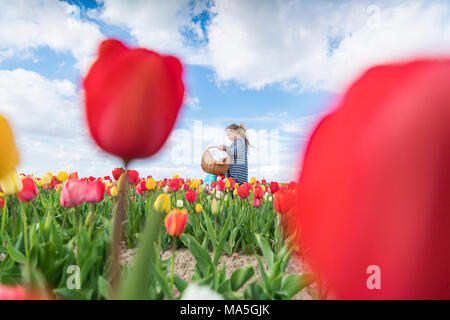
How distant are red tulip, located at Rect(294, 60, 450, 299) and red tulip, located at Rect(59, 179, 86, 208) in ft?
2.49

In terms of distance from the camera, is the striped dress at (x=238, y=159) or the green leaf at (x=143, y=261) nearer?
the green leaf at (x=143, y=261)

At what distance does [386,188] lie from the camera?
26 centimetres

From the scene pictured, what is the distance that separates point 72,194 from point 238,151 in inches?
116

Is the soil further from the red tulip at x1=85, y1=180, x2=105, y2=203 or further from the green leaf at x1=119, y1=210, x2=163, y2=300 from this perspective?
the green leaf at x1=119, y1=210, x2=163, y2=300

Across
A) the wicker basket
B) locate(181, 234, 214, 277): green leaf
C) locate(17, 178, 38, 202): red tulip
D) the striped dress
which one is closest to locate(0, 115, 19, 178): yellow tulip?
locate(181, 234, 214, 277): green leaf

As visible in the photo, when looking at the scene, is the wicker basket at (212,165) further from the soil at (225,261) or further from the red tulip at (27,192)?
the red tulip at (27,192)

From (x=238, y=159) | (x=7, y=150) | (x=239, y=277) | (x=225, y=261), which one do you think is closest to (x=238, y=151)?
(x=238, y=159)

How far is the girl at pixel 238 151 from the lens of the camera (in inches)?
146

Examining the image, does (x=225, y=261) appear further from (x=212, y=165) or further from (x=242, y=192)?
(x=212, y=165)

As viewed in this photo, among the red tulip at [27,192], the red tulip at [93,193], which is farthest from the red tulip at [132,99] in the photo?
the red tulip at [27,192]
